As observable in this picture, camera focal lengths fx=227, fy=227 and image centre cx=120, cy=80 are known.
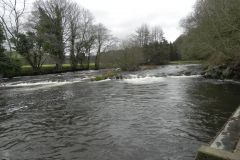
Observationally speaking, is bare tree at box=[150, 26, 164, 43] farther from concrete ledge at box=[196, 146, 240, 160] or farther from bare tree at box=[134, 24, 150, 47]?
concrete ledge at box=[196, 146, 240, 160]

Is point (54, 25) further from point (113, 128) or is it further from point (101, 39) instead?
point (113, 128)

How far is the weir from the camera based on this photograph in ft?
13.1

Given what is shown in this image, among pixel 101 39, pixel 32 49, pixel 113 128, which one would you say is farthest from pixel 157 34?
pixel 113 128

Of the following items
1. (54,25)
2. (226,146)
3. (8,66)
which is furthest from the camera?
(54,25)

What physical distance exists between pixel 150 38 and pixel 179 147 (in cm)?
6455

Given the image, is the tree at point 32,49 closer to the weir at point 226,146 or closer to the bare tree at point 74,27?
the bare tree at point 74,27

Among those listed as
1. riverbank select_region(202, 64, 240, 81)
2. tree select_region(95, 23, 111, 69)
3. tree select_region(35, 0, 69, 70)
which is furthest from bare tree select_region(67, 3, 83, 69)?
riverbank select_region(202, 64, 240, 81)

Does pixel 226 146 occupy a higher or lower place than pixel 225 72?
lower

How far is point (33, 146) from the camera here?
21.4 ft

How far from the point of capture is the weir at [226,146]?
3996 millimetres

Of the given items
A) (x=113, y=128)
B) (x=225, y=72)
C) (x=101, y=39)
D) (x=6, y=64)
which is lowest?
(x=113, y=128)

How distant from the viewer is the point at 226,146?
4.84 m

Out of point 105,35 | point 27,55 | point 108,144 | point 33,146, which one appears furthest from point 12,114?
point 105,35

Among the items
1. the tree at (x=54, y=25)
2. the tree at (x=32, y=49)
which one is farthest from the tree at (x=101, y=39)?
the tree at (x=32, y=49)
